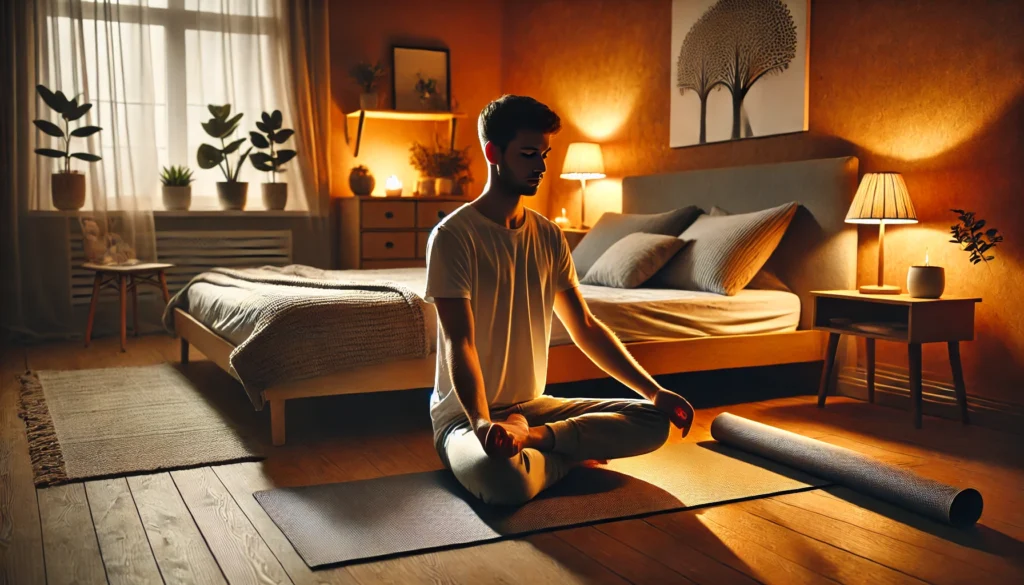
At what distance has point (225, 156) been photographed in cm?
574

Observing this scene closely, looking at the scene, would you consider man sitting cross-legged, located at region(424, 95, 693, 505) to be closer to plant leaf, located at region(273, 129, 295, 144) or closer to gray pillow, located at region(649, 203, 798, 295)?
gray pillow, located at region(649, 203, 798, 295)

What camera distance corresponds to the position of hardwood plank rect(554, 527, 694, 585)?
1835 millimetres

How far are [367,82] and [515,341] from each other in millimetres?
4064

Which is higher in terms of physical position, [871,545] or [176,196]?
[176,196]

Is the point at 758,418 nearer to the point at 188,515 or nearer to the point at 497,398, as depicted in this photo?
the point at 497,398

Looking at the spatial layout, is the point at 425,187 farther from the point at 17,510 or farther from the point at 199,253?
the point at 17,510

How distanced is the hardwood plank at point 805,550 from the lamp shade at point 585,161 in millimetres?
3316

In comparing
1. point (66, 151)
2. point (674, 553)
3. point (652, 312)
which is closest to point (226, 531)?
point (674, 553)

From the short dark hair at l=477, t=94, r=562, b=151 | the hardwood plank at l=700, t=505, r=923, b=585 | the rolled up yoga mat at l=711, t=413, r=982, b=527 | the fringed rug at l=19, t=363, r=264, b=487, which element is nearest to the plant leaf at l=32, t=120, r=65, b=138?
the fringed rug at l=19, t=363, r=264, b=487

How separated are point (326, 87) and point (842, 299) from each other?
371 cm

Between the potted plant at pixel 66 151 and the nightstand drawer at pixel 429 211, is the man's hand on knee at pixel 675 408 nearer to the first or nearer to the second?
the nightstand drawer at pixel 429 211

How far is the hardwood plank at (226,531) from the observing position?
1.86 meters

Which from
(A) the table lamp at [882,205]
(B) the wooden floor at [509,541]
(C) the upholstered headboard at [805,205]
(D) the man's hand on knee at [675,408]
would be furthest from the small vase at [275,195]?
(D) the man's hand on knee at [675,408]

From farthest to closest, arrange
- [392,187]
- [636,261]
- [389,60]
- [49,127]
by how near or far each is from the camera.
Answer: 1. [389,60]
2. [392,187]
3. [49,127]
4. [636,261]
